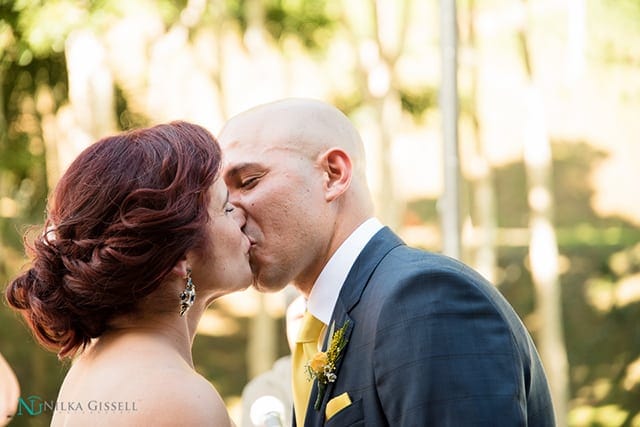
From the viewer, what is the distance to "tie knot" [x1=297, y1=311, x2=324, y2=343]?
312 centimetres

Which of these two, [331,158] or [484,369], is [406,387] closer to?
[484,369]

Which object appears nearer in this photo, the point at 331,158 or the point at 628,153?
the point at 331,158

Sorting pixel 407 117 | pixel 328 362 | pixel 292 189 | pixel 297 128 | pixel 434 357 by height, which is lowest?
pixel 407 117

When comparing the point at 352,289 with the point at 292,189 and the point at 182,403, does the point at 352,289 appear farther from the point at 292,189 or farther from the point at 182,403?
the point at 182,403

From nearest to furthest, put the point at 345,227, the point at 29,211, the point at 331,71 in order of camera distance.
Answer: the point at 345,227 < the point at 29,211 < the point at 331,71

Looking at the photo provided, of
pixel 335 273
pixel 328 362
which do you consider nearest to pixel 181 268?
pixel 328 362

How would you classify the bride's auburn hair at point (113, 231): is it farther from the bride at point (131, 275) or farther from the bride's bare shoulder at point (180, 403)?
the bride's bare shoulder at point (180, 403)

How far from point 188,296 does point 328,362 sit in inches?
16.1

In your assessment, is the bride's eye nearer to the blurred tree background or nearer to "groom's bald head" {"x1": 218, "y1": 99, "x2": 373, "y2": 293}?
"groom's bald head" {"x1": 218, "y1": 99, "x2": 373, "y2": 293}

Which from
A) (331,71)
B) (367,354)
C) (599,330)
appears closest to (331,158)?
(367,354)

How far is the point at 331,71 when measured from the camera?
2350 cm

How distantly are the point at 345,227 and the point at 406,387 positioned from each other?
0.80 metres

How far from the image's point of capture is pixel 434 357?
96.0 inches

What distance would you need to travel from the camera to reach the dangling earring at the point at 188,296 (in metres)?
2.65
